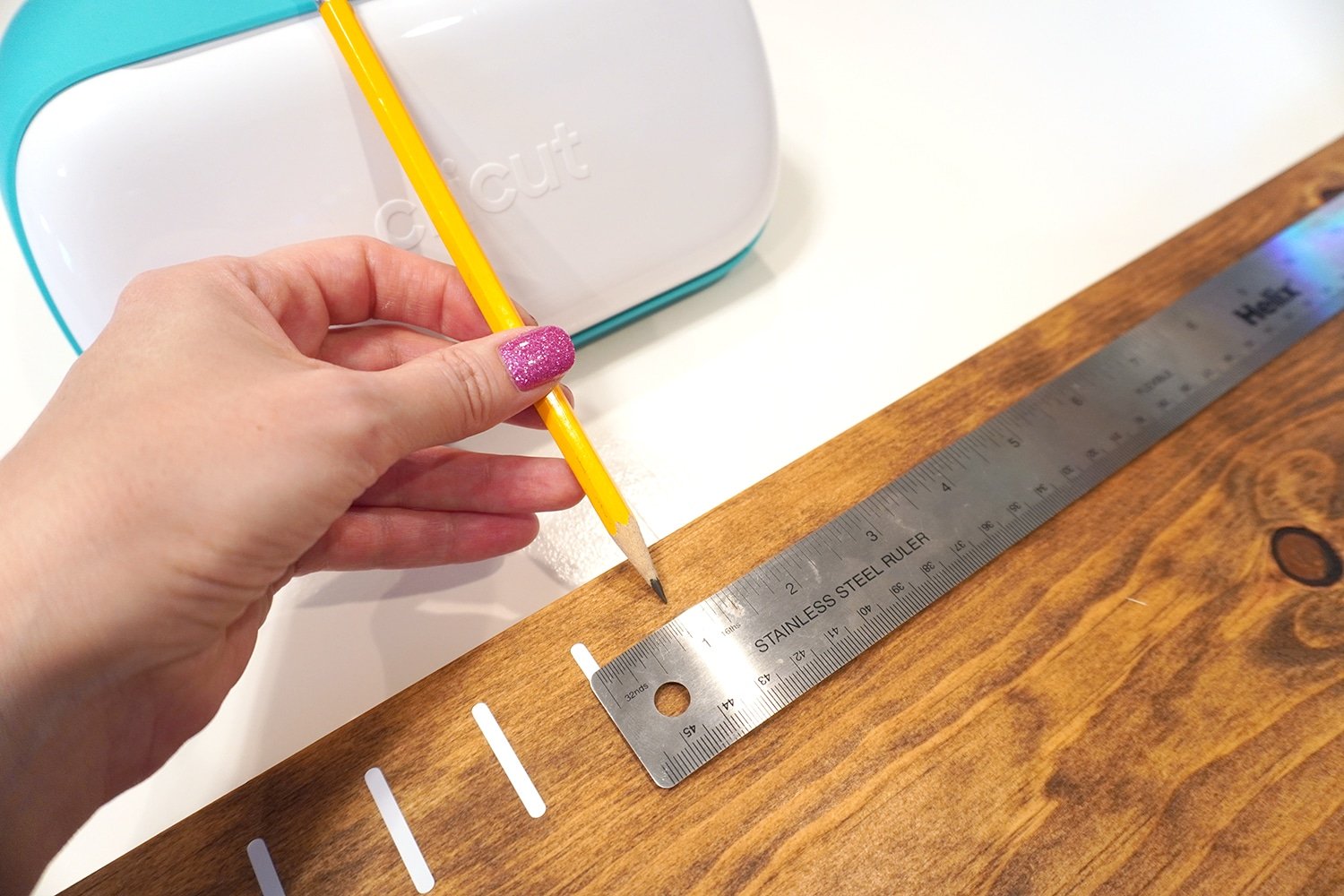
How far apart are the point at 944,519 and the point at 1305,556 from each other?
254mm

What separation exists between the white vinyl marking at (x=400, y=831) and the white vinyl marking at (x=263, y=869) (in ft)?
0.20

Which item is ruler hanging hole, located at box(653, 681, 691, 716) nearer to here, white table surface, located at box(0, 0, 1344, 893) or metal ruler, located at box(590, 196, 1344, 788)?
metal ruler, located at box(590, 196, 1344, 788)

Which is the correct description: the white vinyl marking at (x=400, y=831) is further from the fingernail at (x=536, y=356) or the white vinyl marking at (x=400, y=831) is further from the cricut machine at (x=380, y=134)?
the cricut machine at (x=380, y=134)

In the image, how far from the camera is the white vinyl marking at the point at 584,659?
52cm

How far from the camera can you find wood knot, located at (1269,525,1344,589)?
566 mm

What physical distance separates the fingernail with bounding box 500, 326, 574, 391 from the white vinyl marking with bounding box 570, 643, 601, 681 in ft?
0.56

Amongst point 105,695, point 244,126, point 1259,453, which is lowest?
point 1259,453

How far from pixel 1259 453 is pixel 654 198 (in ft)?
1.66

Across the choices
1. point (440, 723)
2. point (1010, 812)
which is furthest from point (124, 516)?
point (1010, 812)

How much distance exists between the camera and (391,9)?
1.76 feet

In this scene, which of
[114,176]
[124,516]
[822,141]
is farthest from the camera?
[822,141]

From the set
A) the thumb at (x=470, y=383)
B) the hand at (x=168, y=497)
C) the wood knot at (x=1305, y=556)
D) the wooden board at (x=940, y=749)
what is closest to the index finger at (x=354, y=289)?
the hand at (x=168, y=497)

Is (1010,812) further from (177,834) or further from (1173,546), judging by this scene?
(177,834)

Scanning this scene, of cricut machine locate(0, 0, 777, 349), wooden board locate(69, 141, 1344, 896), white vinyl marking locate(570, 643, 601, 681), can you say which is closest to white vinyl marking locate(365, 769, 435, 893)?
wooden board locate(69, 141, 1344, 896)
